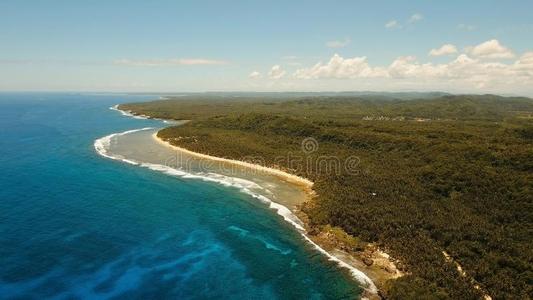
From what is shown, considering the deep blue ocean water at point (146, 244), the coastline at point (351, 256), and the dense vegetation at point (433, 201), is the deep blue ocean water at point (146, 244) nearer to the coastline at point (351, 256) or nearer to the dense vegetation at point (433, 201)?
the coastline at point (351, 256)

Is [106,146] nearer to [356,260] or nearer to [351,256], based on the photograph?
[351,256]

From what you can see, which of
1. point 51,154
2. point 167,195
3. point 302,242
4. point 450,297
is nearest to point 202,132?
point 51,154

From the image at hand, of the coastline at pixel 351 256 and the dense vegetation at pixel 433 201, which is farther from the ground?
the dense vegetation at pixel 433 201

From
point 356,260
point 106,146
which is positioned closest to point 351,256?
point 356,260

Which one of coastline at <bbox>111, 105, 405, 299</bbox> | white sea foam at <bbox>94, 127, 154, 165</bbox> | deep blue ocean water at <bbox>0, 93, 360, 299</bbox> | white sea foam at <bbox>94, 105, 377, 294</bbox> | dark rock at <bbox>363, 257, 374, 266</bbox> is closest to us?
deep blue ocean water at <bbox>0, 93, 360, 299</bbox>

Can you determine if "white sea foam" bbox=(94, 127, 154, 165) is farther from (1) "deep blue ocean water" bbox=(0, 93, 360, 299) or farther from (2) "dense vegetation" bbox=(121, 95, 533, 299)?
(2) "dense vegetation" bbox=(121, 95, 533, 299)

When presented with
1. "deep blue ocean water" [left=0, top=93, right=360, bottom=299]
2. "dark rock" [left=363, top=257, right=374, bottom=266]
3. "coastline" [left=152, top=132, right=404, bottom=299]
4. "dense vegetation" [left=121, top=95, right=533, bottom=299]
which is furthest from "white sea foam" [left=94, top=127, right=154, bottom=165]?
"dark rock" [left=363, top=257, right=374, bottom=266]

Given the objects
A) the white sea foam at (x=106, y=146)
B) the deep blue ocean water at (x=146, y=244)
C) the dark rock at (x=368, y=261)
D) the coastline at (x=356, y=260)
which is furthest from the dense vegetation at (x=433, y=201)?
the white sea foam at (x=106, y=146)

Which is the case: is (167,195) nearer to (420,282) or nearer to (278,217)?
(278,217)
